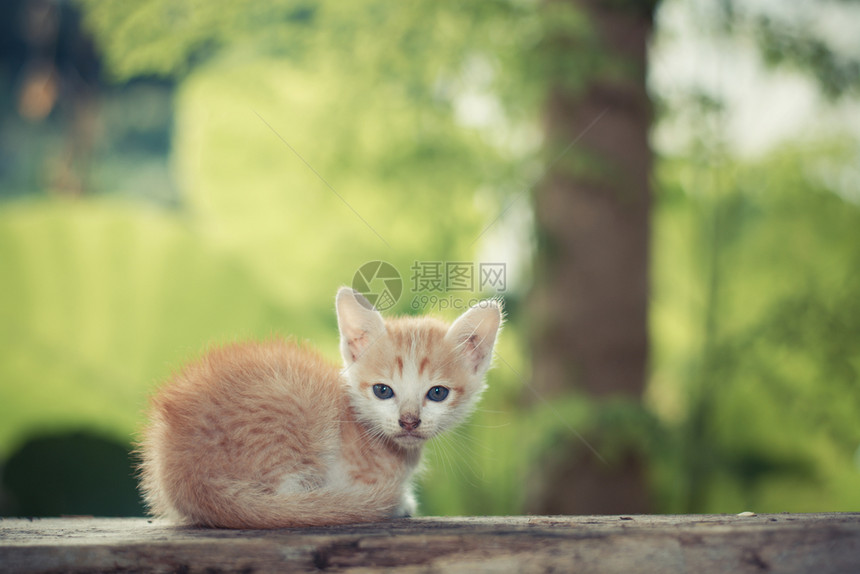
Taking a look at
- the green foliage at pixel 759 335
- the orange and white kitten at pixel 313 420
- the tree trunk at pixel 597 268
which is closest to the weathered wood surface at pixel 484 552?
the orange and white kitten at pixel 313 420

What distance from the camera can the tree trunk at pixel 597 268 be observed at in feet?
6.03

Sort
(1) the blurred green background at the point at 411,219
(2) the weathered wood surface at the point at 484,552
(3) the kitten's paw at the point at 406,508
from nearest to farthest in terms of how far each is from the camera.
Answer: (2) the weathered wood surface at the point at 484,552 < (3) the kitten's paw at the point at 406,508 < (1) the blurred green background at the point at 411,219

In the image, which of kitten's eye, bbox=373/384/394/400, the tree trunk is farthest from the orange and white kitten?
the tree trunk

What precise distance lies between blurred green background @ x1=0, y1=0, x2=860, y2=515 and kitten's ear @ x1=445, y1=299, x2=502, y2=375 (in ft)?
0.33

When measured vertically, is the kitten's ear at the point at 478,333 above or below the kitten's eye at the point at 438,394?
above

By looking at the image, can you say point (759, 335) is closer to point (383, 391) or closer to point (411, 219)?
point (411, 219)

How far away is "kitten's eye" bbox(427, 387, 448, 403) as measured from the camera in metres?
0.83

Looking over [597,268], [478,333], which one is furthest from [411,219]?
[478,333]

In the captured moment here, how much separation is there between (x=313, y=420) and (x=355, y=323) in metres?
0.13

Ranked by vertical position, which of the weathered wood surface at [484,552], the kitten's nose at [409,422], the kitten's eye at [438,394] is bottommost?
the weathered wood surface at [484,552]

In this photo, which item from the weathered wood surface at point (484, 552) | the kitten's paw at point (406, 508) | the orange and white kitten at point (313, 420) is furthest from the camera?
the kitten's paw at point (406, 508)

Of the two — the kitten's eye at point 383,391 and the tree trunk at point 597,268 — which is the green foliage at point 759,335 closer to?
the tree trunk at point 597,268

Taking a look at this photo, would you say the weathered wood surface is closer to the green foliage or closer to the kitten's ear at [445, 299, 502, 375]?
the kitten's ear at [445, 299, 502, 375]

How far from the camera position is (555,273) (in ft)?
6.13
